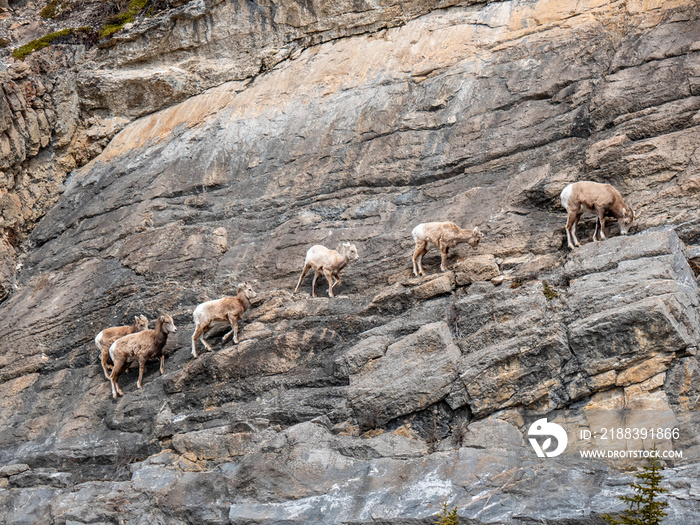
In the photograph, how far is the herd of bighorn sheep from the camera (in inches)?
594

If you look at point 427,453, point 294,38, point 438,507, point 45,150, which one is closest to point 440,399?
point 427,453

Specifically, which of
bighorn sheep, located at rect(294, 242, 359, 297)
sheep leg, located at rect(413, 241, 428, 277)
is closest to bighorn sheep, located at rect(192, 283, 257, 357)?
bighorn sheep, located at rect(294, 242, 359, 297)

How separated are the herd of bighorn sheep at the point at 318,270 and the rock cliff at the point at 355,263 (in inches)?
17.7

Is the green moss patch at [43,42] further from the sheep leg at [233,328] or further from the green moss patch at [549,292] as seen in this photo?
the green moss patch at [549,292]

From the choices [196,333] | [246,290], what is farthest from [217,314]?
[246,290]

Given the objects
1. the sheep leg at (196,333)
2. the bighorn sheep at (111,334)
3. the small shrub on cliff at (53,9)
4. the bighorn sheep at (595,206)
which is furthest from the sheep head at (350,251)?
the small shrub on cliff at (53,9)

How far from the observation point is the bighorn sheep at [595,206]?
14.9 meters

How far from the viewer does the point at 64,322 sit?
19.8 m

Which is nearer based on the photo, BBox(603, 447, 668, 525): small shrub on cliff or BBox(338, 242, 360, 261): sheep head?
BBox(603, 447, 668, 525): small shrub on cliff

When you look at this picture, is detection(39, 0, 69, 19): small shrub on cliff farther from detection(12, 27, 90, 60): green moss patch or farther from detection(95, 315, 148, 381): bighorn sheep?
detection(95, 315, 148, 381): bighorn sheep

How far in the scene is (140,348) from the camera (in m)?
16.8

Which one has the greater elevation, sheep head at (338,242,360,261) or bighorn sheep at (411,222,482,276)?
bighorn sheep at (411,222,482,276)

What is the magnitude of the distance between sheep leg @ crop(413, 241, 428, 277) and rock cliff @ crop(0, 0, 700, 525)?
45 centimetres

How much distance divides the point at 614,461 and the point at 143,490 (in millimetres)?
8269
